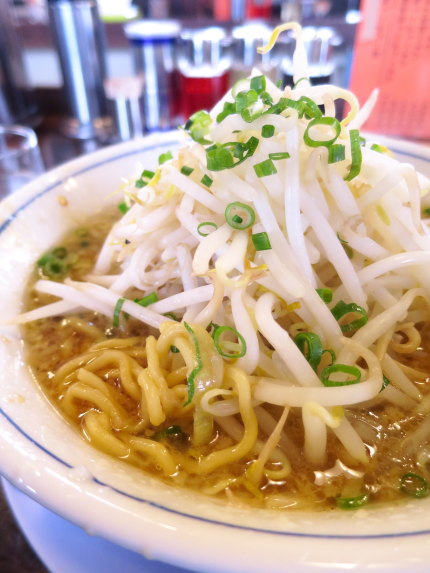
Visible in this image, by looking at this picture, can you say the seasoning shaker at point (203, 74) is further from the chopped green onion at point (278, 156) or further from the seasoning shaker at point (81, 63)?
the chopped green onion at point (278, 156)

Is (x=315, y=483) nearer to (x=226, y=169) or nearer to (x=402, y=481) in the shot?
(x=402, y=481)

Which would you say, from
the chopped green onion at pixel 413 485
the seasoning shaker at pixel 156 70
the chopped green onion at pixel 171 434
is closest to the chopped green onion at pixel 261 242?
the chopped green onion at pixel 171 434

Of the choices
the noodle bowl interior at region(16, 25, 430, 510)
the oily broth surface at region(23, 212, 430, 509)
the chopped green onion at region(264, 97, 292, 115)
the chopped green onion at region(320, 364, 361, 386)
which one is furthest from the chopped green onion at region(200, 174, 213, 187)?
the chopped green onion at region(320, 364, 361, 386)

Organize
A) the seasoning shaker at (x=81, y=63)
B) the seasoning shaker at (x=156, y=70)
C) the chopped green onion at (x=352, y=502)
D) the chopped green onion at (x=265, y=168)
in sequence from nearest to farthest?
1. the chopped green onion at (x=352, y=502)
2. the chopped green onion at (x=265, y=168)
3. the seasoning shaker at (x=81, y=63)
4. the seasoning shaker at (x=156, y=70)

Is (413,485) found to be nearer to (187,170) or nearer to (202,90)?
(187,170)

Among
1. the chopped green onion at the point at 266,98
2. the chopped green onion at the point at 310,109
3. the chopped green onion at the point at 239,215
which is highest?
the chopped green onion at the point at 266,98

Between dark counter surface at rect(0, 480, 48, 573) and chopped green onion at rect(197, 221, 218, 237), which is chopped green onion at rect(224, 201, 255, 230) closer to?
chopped green onion at rect(197, 221, 218, 237)
